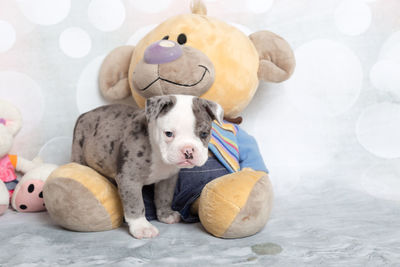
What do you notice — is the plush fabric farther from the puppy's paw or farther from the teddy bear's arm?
the puppy's paw

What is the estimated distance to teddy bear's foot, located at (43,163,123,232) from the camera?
4.84ft

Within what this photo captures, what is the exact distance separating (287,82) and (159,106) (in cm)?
107

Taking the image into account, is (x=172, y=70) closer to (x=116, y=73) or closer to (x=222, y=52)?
(x=222, y=52)

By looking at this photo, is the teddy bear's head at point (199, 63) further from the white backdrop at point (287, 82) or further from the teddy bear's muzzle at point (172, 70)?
the white backdrop at point (287, 82)

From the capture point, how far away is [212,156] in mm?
1755

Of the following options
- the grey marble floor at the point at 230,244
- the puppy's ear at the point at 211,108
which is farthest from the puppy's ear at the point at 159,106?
the grey marble floor at the point at 230,244

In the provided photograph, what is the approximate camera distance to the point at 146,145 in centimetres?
150

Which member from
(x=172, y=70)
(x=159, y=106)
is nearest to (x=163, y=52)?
(x=172, y=70)

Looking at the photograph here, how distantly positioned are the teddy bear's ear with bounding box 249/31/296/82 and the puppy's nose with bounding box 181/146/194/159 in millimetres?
782

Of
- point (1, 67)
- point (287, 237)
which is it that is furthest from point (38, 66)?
point (287, 237)

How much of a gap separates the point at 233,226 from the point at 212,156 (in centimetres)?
43

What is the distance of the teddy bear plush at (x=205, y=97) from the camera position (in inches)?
56.4

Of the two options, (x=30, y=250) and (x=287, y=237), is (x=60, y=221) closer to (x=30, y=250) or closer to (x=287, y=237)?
(x=30, y=250)

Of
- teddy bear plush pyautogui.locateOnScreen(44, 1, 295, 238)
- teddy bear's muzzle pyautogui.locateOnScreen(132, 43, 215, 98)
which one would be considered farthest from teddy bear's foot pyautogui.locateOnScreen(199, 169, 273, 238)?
teddy bear's muzzle pyautogui.locateOnScreen(132, 43, 215, 98)
